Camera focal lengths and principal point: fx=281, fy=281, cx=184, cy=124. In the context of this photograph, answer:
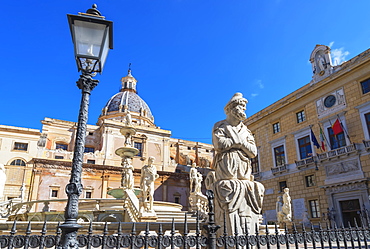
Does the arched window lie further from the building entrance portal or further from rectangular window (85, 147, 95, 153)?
the building entrance portal

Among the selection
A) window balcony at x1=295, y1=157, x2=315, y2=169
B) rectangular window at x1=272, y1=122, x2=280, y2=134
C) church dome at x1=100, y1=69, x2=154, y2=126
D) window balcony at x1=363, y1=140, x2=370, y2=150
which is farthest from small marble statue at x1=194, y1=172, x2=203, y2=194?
church dome at x1=100, y1=69, x2=154, y2=126

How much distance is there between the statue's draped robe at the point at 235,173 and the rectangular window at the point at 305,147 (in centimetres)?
1848

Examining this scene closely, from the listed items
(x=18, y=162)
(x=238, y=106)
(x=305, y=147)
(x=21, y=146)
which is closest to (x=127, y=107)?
(x=21, y=146)

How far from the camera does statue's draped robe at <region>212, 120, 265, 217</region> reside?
381cm

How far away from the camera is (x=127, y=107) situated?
46.2m

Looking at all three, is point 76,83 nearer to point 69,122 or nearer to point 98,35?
point 98,35

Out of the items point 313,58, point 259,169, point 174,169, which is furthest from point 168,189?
point 313,58

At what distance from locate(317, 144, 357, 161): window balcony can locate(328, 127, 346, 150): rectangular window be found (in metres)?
0.63

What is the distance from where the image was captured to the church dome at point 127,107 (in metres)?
44.6

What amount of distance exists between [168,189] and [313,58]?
21.6 m

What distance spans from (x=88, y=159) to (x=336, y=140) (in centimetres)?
2531

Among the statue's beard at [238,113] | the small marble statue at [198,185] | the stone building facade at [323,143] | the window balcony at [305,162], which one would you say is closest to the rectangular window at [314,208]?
the stone building facade at [323,143]

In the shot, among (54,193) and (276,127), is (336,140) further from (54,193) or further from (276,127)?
(54,193)

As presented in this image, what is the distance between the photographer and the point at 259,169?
82.8 feet
